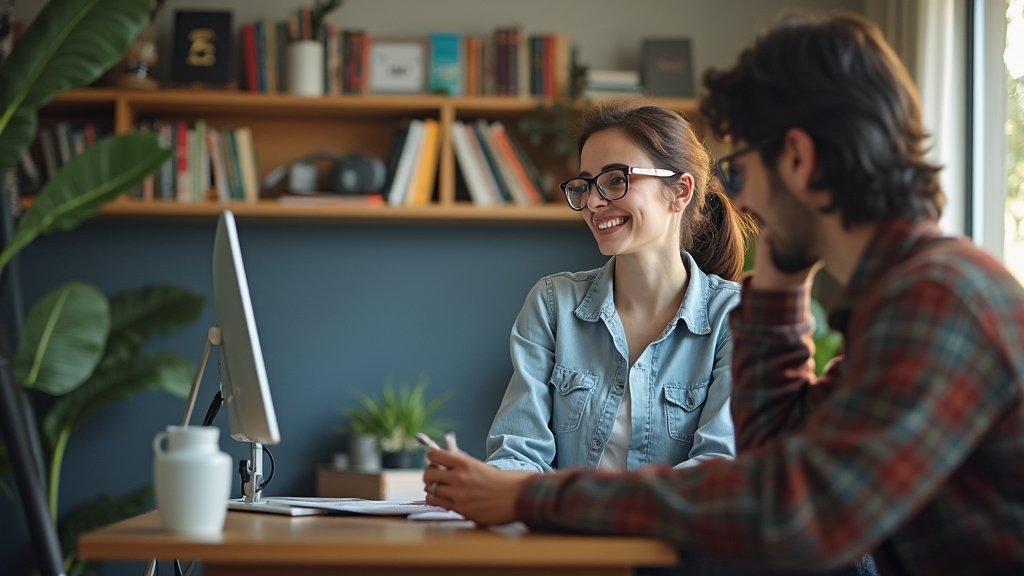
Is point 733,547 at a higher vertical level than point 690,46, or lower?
lower

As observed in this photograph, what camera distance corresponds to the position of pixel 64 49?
328 centimetres

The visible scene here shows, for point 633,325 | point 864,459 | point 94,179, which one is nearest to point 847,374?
point 864,459

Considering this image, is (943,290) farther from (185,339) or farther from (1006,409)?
(185,339)

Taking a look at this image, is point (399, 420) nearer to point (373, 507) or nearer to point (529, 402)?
point (529, 402)

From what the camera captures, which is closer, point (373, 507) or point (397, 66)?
point (373, 507)

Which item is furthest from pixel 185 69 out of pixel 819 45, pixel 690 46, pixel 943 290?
pixel 943 290

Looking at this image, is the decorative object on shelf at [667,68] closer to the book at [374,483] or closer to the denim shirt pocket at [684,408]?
the book at [374,483]

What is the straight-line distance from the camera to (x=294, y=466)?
4.15 metres

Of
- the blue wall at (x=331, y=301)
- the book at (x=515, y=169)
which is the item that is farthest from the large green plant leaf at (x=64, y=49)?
the book at (x=515, y=169)

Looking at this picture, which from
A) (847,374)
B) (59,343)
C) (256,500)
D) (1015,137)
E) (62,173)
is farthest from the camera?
(1015,137)

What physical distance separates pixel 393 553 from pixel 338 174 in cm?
297

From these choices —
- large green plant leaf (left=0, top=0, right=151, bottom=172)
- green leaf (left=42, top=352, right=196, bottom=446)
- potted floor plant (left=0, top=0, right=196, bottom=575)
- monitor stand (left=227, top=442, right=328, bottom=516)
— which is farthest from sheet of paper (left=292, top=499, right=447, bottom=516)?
green leaf (left=42, top=352, right=196, bottom=446)

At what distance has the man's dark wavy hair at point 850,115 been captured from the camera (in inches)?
50.2

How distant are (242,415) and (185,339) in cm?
270
